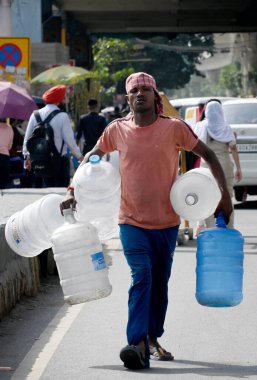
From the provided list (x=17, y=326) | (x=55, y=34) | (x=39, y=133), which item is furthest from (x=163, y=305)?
(x=55, y=34)

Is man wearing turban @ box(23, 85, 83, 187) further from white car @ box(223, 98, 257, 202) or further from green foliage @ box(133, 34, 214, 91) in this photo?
green foliage @ box(133, 34, 214, 91)

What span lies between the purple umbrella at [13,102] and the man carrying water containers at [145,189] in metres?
11.8

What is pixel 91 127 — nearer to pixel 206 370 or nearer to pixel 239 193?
pixel 239 193

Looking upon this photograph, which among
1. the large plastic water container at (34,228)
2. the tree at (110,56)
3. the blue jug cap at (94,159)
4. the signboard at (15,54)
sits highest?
the tree at (110,56)

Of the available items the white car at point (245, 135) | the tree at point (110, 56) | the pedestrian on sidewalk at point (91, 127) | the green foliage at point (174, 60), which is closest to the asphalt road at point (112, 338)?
the white car at point (245, 135)

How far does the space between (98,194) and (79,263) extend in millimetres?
579

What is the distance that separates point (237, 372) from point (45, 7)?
104 feet

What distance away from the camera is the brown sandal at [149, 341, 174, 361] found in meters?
8.19

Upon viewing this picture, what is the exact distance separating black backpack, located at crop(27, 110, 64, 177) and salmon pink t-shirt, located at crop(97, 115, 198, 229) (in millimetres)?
7659

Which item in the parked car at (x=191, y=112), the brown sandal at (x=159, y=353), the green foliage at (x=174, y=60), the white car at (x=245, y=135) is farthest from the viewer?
the green foliage at (x=174, y=60)

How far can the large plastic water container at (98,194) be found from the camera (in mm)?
8062

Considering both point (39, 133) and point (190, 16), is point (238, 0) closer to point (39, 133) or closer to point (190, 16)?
point (190, 16)

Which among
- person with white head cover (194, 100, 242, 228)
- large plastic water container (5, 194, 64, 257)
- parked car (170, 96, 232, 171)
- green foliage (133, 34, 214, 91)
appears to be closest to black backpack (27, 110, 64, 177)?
parked car (170, 96, 232, 171)

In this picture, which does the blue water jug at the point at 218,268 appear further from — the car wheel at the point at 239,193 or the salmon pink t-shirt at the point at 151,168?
the car wheel at the point at 239,193
